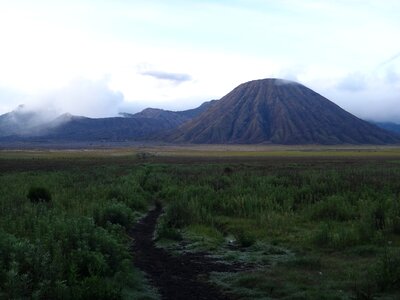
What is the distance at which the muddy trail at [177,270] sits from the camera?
37.8 ft

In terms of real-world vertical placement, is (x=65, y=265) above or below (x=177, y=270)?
above

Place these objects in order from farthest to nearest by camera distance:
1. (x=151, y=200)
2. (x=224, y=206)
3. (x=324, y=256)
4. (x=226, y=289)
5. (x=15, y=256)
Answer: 1. (x=151, y=200)
2. (x=224, y=206)
3. (x=324, y=256)
4. (x=226, y=289)
5. (x=15, y=256)

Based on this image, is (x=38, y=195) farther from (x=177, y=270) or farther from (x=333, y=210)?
(x=333, y=210)

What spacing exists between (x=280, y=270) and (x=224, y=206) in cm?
1232

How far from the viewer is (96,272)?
1109cm

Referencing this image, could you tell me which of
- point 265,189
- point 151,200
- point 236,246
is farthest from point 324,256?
point 151,200

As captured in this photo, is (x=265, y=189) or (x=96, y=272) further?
(x=265, y=189)

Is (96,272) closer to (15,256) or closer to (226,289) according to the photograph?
(15,256)

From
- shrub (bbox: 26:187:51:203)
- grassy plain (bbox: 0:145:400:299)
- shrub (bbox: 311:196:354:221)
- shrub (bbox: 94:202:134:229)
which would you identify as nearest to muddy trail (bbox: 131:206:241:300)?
grassy plain (bbox: 0:145:400:299)

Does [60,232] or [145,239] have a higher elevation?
[60,232]

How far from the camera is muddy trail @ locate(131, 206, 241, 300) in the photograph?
11.5 m

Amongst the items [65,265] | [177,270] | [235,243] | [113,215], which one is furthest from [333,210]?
[65,265]

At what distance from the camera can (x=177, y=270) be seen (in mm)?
→ 13828

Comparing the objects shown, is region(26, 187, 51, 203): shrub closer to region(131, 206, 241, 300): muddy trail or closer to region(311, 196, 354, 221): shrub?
region(131, 206, 241, 300): muddy trail
